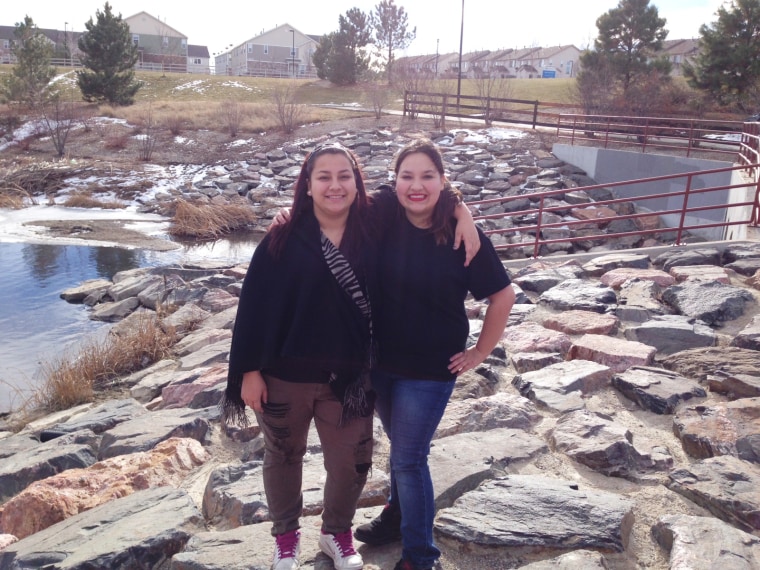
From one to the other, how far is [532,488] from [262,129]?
2545 cm

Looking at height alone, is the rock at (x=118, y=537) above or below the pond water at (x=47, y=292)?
above

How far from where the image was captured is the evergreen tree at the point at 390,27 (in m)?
52.8

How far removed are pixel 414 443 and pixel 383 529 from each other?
25.2 inches

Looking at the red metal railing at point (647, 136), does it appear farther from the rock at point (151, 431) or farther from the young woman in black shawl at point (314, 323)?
the young woman in black shawl at point (314, 323)

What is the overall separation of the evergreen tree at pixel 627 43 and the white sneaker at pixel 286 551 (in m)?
31.8

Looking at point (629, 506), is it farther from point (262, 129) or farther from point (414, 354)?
point (262, 129)

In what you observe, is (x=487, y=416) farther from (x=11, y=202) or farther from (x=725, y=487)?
(x=11, y=202)

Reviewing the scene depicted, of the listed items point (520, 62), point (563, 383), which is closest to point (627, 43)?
point (563, 383)

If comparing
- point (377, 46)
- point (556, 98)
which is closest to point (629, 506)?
point (556, 98)

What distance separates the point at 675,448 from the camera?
158 inches

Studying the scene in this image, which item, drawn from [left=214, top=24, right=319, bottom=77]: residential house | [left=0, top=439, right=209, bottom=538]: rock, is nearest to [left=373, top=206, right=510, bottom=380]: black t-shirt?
[left=0, top=439, right=209, bottom=538]: rock

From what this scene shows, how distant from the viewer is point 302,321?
8.08 feet

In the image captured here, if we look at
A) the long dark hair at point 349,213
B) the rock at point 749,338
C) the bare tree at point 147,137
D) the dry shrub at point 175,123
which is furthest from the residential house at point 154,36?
the long dark hair at point 349,213

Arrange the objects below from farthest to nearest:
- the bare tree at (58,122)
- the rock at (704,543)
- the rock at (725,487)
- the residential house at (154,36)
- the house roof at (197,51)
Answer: the house roof at (197,51)
the residential house at (154,36)
the bare tree at (58,122)
the rock at (725,487)
the rock at (704,543)
